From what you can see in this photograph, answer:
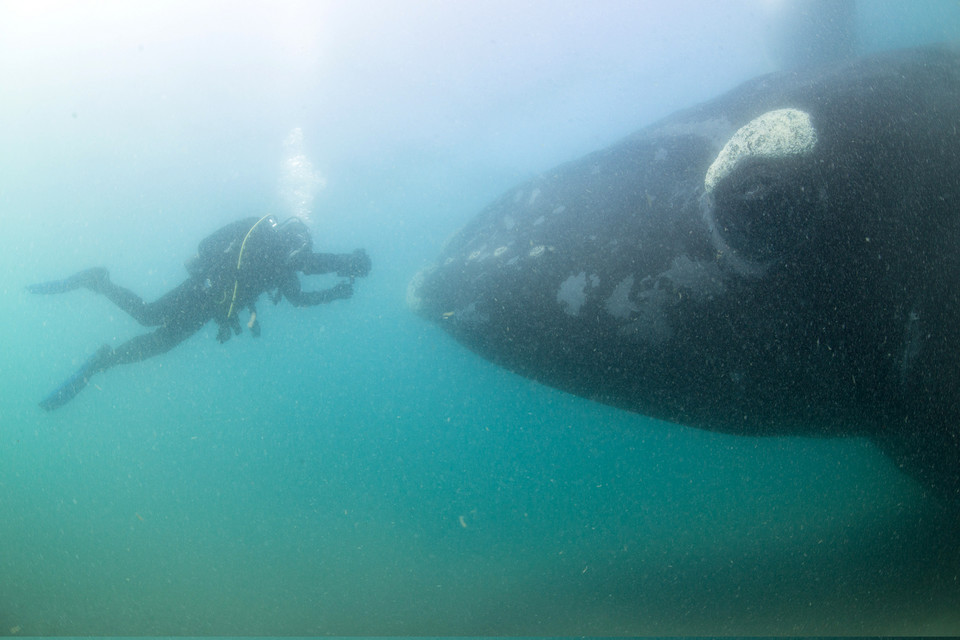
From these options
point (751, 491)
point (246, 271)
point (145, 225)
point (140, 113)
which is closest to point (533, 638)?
point (246, 271)

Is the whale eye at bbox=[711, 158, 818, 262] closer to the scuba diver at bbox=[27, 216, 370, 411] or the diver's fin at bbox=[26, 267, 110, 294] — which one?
the scuba diver at bbox=[27, 216, 370, 411]

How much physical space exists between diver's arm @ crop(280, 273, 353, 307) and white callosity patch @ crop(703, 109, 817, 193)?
4939 mm

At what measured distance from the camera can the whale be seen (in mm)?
2881

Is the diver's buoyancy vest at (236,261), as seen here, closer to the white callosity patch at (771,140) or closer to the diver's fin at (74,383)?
the diver's fin at (74,383)

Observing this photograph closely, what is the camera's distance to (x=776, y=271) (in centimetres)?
303

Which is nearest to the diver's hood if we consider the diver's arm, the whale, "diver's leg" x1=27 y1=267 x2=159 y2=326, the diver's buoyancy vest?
the diver's buoyancy vest

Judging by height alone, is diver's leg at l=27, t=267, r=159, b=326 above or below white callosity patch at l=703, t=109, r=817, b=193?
above

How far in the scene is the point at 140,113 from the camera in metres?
33.0

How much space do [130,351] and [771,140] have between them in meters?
9.71

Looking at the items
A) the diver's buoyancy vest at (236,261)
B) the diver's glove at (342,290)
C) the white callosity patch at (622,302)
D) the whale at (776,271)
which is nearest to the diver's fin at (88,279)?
the diver's buoyancy vest at (236,261)

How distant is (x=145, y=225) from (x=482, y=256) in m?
60.5

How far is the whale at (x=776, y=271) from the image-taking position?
9.45 feet

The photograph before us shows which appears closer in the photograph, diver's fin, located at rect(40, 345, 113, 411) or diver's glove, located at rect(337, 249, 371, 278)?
diver's glove, located at rect(337, 249, 371, 278)

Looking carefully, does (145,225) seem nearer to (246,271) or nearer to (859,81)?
(246,271)
